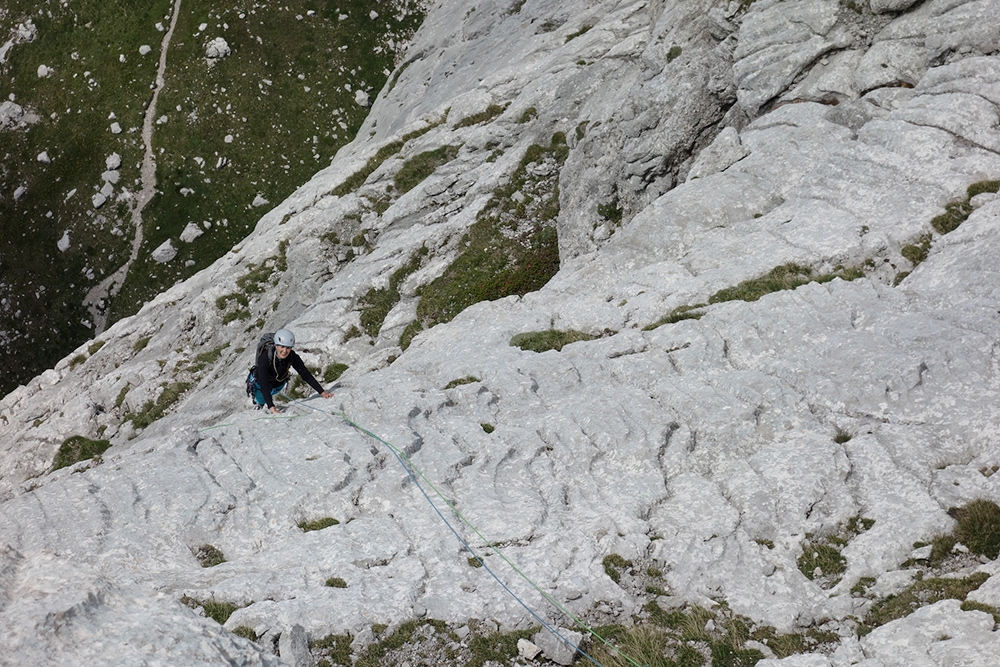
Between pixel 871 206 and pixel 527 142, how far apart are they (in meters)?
23.0

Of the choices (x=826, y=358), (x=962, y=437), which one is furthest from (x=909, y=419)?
(x=826, y=358)

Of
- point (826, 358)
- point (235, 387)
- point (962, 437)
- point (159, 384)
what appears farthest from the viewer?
point (159, 384)

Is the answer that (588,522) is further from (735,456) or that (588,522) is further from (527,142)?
(527,142)

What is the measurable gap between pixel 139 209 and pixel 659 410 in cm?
6428

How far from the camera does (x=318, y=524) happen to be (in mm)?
18125

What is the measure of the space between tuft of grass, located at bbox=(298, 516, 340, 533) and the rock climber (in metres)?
5.11

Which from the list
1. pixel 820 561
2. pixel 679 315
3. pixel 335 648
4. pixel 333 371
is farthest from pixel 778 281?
pixel 333 371

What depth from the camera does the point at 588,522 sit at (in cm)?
1764

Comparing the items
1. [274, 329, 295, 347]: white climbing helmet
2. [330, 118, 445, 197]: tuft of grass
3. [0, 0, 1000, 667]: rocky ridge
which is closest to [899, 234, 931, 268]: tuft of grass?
[0, 0, 1000, 667]: rocky ridge

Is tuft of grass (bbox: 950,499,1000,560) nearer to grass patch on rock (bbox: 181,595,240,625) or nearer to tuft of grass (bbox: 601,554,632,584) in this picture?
tuft of grass (bbox: 601,554,632,584)

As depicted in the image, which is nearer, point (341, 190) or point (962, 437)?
point (962, 437)

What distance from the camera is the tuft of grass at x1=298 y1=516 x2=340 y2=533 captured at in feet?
59.2

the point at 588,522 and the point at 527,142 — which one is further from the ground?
the point at 527,142

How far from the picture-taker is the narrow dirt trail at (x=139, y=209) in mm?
65750
